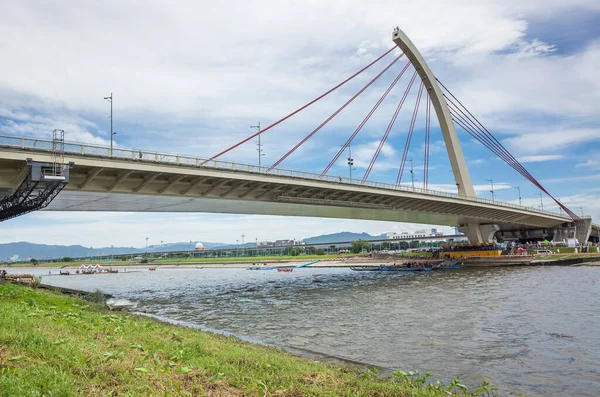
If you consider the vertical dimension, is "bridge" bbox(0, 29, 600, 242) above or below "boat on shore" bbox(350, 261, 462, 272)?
above

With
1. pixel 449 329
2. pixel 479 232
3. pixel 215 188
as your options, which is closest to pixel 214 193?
pixel 215 188

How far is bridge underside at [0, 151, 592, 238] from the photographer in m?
27.7

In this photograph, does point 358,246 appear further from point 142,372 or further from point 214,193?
point 142,372

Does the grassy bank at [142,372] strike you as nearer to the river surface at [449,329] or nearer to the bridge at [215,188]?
the river surface at [449,329]

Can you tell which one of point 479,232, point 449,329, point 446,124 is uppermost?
point 446,124

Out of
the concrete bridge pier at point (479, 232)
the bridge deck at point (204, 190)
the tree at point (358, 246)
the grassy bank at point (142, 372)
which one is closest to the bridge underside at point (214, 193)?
the bridge deck at point (204, 190)

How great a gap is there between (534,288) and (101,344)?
3153cm

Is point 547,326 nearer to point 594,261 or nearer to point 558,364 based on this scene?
point 558,364

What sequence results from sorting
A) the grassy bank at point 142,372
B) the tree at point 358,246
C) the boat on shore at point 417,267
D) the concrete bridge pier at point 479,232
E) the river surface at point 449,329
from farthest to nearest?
the tree at point 358,246
the concrete bridge pier at point 479,232
the boat on shore at point 417,267
the river surface at point 449,329
the grassy bank at point 142,372

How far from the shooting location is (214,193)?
36125 millimetres

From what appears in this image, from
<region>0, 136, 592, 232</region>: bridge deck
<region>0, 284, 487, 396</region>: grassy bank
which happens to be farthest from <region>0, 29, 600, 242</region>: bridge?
<region>0, 284, 487, 396</region>: grassy bank

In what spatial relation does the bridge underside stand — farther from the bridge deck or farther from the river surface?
the river surface

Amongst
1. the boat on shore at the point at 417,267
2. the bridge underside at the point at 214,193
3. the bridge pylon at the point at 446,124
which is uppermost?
the bridge pylon at the point at 446,124

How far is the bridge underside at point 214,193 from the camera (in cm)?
2773
